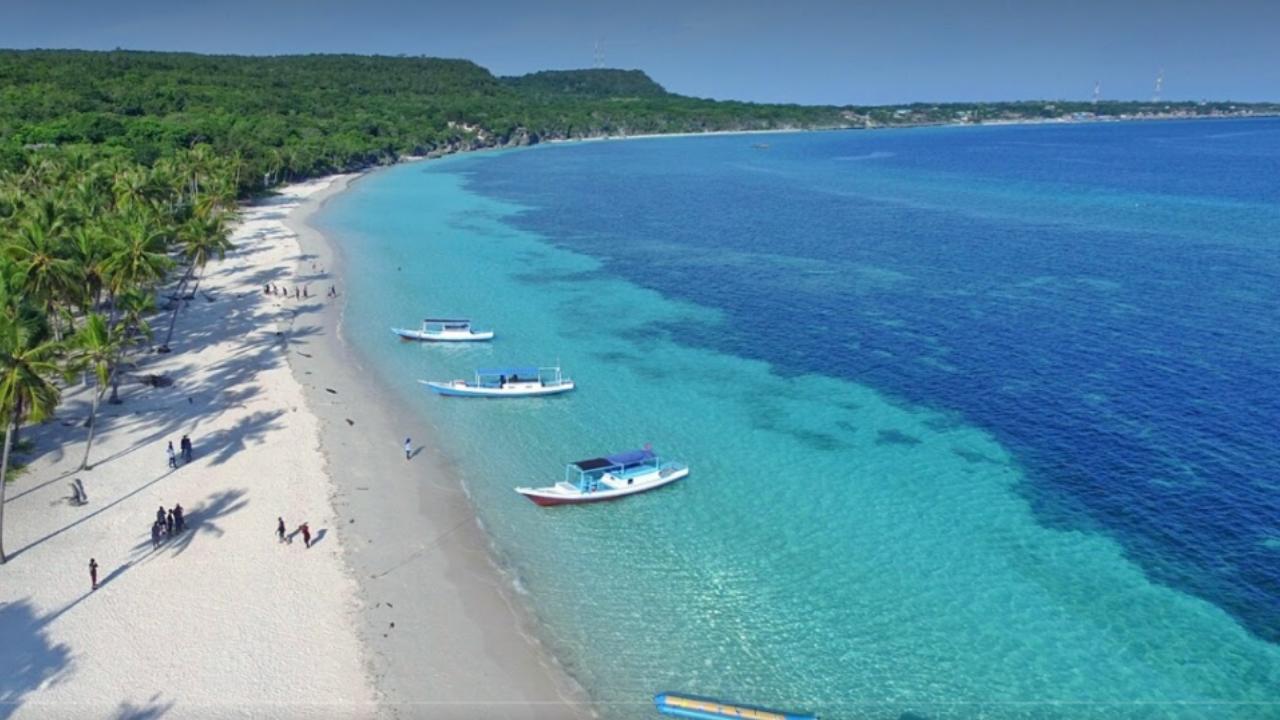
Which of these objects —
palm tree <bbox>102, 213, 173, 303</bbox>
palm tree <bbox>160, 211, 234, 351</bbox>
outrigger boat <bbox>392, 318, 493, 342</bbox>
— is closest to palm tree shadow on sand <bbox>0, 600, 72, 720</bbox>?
palm tree <bbox>102, 213, 173, 303</bbox>

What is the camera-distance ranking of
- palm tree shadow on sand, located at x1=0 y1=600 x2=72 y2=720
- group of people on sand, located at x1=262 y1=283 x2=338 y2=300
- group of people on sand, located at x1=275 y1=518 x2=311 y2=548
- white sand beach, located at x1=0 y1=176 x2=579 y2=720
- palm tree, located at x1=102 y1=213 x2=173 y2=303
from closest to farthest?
palm tree shadow on sand, located at x1=0 y1=600 x2=72 y2=720 < white sand beach, located at x1=0 y1=176 x2=579 y2=720 < group of people on sand, located at x1=275 y1=518 x2=311 y2=548 < palm tree, located at x1=102 y1=213 x2=173 y2=303 < group of people on sand, located at x1=262 y1=283 x2=338 y2=300

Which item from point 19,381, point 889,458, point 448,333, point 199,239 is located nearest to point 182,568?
point 19,381

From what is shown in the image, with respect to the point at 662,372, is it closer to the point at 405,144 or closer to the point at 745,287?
the point at 745,287

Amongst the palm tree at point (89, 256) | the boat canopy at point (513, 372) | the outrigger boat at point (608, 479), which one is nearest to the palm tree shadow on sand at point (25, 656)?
the outrigger boat at point (608, 479)

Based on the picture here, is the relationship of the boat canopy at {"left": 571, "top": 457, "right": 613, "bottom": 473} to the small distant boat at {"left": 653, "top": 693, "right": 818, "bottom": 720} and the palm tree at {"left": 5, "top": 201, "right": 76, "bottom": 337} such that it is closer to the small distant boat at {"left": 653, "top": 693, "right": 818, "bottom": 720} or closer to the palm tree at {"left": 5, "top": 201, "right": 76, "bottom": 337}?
the small distant boat at {"left": 653, "top": 693, "right": 818, "bottom": 720}

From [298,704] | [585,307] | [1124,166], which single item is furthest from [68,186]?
[1124,166]

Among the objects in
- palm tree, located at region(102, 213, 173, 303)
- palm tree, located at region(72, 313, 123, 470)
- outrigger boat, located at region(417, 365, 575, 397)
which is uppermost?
palm tree, located at region(102, 213, 173, 303)

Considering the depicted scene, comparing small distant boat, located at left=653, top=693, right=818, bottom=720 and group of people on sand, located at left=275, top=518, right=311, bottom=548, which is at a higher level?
group of people on sand, located at left=275, top=518, right=311, bottom=548

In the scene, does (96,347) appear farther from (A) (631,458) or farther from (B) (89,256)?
(A) (631,458)
